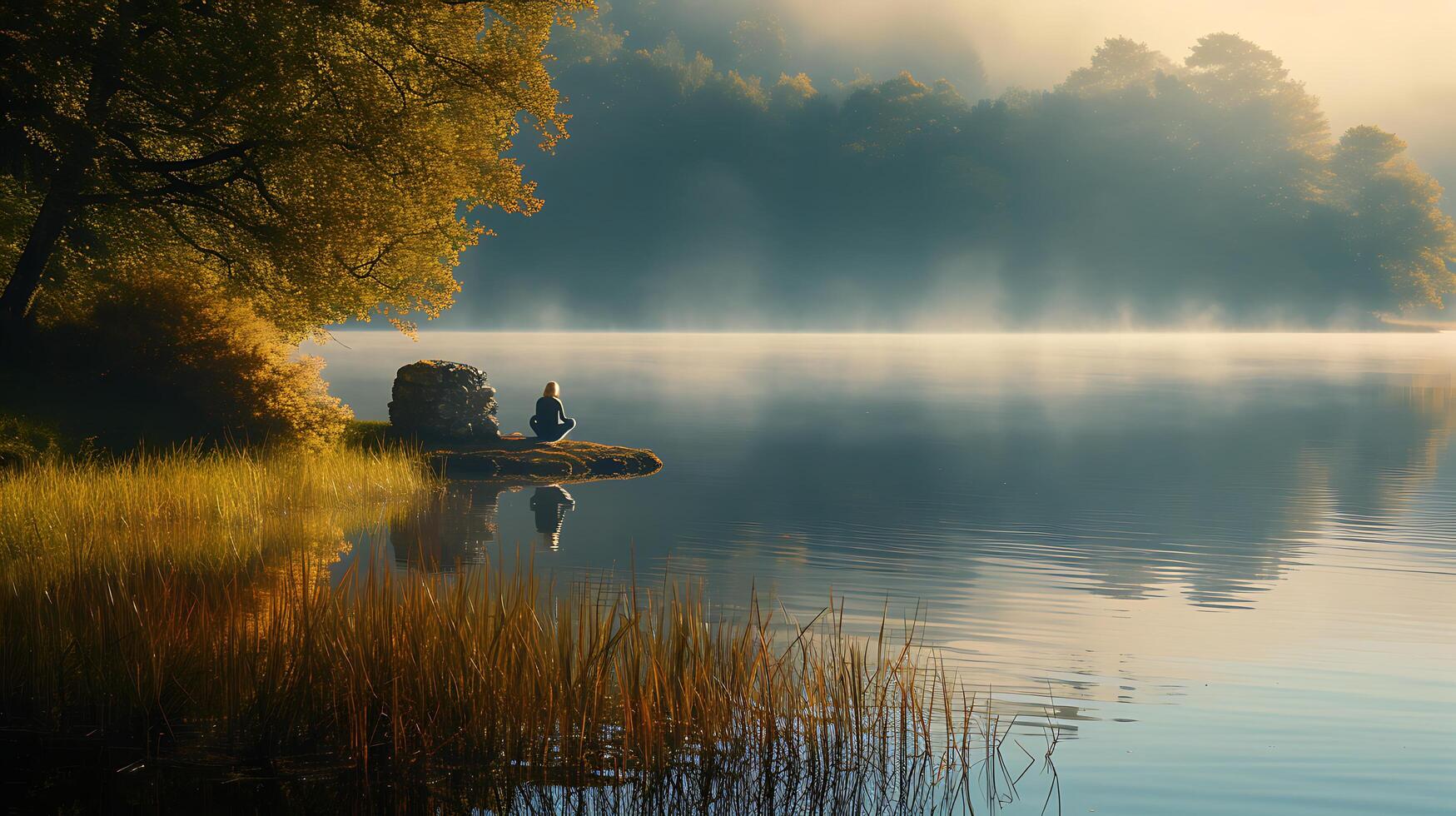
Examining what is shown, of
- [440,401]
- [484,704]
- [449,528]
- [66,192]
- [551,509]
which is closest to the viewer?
[484,704]

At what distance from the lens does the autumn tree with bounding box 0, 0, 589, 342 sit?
18984mm

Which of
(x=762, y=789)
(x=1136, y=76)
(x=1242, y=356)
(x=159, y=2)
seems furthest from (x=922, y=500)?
(x=1136, y=76)

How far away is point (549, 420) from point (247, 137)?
10538mm

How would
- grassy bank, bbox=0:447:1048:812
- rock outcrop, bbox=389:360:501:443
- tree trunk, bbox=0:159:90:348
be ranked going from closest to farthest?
grassy bank, bbox=0:447:1048:812 < tree trunk, bbox=0:159:90:348 < rock outcrop, bbox=389:360:501:443

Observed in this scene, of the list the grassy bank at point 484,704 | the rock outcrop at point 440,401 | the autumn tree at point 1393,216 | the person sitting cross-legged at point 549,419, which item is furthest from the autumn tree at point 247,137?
the autumn tree at point 1393,216

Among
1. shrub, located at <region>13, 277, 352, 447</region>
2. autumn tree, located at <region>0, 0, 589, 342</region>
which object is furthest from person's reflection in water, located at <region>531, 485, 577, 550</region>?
autumn tree, located at <region>0, 0, 589, 342</region>

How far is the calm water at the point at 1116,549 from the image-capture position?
10.2m

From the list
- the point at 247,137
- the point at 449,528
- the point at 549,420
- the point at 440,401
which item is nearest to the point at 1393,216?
the point at 549,420

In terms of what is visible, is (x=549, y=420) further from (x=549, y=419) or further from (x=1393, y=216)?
(x=1393, y=216)

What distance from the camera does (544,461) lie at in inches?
1093

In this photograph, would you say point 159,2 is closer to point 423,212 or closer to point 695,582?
point 423,212

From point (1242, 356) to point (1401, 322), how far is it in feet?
223

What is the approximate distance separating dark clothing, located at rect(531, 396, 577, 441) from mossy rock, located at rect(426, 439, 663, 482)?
0.23 meters

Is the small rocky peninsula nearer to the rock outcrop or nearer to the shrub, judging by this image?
the rock outcrop
